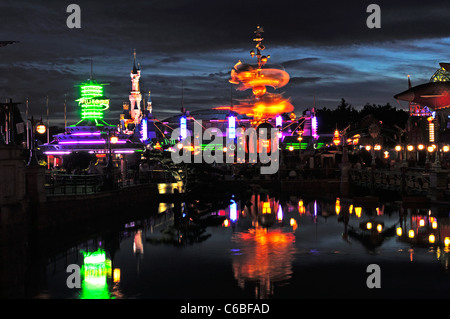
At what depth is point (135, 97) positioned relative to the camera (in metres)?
139

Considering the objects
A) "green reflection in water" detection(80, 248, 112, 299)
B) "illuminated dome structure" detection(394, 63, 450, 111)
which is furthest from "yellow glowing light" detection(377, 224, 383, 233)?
"illuminated dome structure" detection(394, 63, 450, 111)

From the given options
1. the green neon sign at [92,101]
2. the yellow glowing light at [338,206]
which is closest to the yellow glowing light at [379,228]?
the yellow glowing light at [338,206]

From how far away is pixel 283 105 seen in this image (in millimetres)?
98562

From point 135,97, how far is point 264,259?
403 feet

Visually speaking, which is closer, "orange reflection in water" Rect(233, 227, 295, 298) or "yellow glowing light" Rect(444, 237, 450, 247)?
"orange reflection in water" Rect(233, 227, 295, 298)

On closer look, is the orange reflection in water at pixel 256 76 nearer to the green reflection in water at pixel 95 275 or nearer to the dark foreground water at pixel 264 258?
the dark foreground water at pixel 264 258

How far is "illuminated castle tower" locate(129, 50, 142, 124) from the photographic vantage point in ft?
447

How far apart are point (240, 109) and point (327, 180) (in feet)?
176

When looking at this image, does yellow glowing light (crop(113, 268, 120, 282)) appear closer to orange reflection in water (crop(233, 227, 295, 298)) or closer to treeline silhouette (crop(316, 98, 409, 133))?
orange reflection in water (crop(233, 227, 295, 298))

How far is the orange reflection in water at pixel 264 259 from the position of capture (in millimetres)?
15836

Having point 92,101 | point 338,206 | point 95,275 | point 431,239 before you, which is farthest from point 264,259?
point 92,101

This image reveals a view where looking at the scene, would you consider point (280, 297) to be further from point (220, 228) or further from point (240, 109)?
point (240, 109)

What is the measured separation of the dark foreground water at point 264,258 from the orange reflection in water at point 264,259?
3 centimetres

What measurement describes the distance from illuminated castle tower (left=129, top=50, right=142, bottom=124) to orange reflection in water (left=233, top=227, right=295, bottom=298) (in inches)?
4407
